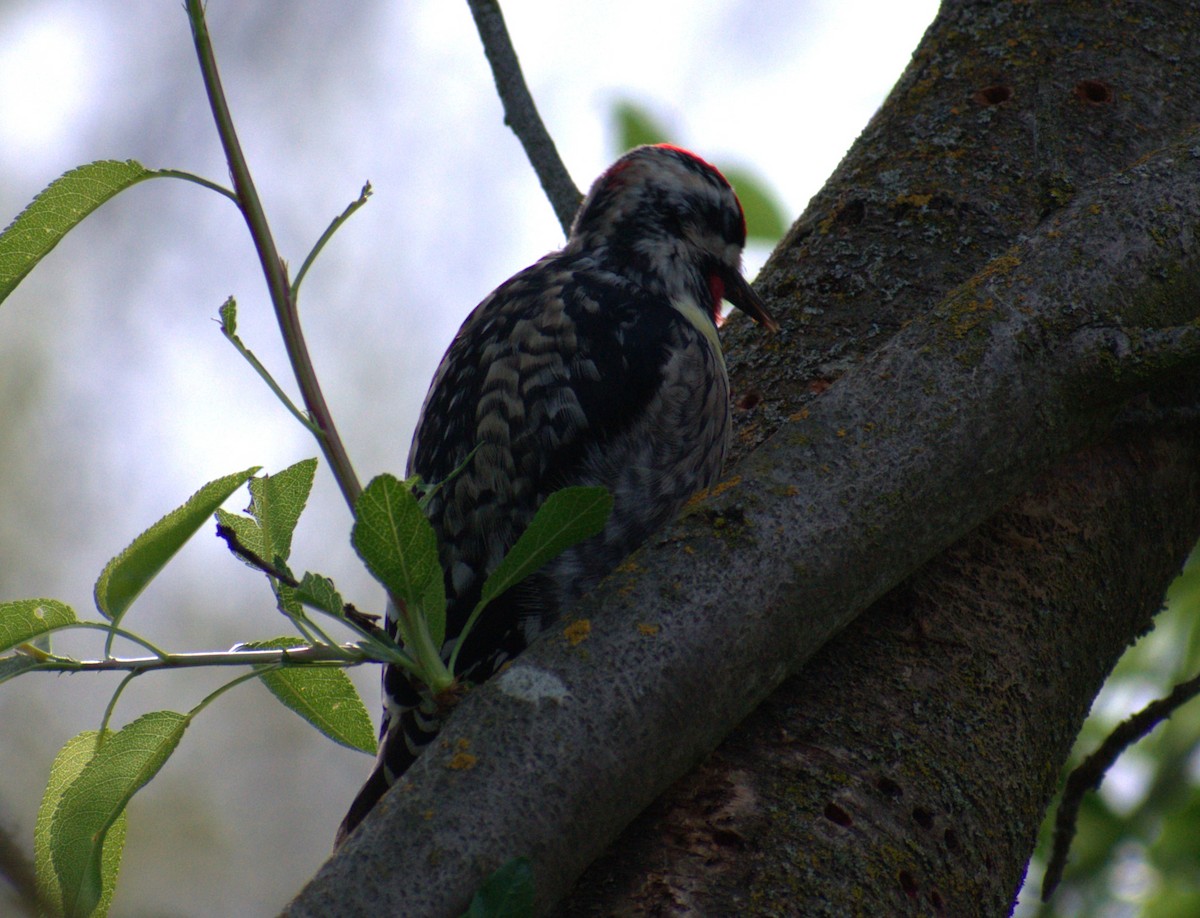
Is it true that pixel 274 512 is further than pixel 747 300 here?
No

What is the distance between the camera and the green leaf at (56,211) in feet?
4.19

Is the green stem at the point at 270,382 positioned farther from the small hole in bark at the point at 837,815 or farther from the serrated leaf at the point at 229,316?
the small hole in bark at the point at 837,815

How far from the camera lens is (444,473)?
2117 mm

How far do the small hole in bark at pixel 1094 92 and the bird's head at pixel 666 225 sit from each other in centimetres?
77

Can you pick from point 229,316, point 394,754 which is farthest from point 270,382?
point 394,754

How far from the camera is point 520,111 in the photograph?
2547 mm

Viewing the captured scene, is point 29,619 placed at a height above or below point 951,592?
below

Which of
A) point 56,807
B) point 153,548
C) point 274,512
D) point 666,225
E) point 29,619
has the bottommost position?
point 56,807

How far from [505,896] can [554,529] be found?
0.39 m

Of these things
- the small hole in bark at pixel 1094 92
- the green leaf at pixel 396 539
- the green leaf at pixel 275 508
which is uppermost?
the small hole in bark at pixel 1094 92

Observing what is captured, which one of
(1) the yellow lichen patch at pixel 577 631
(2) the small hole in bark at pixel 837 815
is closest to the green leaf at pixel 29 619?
(1) the yellow lichen patch at pixel 577 631

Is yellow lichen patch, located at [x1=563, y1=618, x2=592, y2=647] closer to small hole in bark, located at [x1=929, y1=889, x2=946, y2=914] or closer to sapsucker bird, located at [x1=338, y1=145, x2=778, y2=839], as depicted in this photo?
small hole in bark, located at [x1=929, y1=889, x2=946, y2=914]

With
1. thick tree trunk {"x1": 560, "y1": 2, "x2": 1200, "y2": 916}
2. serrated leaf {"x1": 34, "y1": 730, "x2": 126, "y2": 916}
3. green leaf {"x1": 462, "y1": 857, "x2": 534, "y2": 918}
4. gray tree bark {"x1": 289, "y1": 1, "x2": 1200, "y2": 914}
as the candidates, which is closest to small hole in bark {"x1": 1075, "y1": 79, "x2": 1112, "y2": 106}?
thick tree trunk {"x1": 560, "y1": 2, "x2": 1200, "y2": 916}

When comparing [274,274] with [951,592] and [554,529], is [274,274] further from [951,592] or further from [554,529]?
[951,592]
